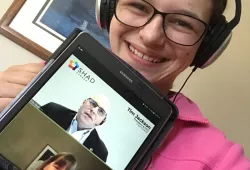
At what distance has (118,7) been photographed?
0.76m

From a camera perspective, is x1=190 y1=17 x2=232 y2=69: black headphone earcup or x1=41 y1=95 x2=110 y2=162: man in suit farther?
x1=190 y1=17 x2=232 y2=69: black headphone earcup

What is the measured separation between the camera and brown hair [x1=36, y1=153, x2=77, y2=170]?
21.3 inches

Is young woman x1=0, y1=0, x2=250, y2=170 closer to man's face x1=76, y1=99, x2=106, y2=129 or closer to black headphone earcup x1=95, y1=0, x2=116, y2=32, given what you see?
black headphone earcup x1=95, y1=0, x2=116, y2=32


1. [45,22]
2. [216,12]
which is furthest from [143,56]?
[45,22]

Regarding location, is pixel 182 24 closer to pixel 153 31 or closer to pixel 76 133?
pixel 153 31

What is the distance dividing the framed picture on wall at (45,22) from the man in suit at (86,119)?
54cm

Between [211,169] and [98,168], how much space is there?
0.80 feet

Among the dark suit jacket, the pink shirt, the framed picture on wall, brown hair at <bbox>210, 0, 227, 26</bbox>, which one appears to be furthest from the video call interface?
the framed picture on wall

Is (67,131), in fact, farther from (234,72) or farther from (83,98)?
(234,72)

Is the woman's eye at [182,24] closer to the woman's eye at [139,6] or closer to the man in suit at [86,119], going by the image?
the woman's eye at [139,6]

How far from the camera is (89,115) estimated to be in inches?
22.5

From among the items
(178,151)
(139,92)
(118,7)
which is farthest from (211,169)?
(118,7)

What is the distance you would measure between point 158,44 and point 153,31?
0.03 meters

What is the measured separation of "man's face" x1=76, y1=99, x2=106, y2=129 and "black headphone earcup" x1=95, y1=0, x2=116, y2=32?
0.86 feet
